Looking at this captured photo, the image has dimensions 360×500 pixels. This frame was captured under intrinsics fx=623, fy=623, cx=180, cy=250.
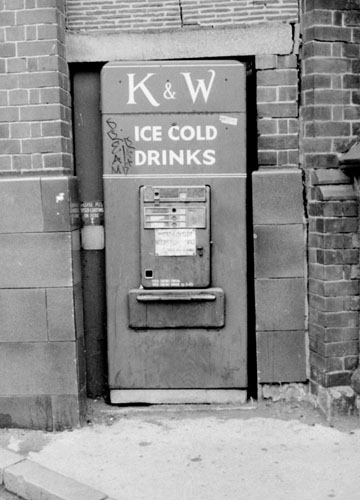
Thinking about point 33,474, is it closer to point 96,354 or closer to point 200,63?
point 96,354

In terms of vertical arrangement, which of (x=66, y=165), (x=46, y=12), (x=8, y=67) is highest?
(x=46, y=12)

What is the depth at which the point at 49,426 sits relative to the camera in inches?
187

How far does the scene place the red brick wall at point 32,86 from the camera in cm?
464

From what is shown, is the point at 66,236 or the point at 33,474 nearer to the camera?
the point at 33,474

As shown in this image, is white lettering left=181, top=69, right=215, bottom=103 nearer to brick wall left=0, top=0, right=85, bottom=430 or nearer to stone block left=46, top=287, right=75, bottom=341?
brick wall left=0, top=0, right=85, bottom=430

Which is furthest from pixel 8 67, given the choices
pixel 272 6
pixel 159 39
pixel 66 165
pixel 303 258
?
pixel 303 258

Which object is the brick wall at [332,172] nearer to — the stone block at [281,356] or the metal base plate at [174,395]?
the stone block at [281,356]

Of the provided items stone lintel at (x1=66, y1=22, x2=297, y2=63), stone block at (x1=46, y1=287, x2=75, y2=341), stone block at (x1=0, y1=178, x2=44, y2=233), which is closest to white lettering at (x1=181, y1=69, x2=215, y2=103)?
stone lintel at (x1=66, y1=22, x2=297, y2=63)

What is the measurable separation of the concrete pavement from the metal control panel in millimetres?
1091

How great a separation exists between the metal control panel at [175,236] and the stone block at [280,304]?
18.2 inches

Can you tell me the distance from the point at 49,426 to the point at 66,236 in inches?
57.5

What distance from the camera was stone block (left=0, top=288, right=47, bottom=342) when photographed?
4734mm

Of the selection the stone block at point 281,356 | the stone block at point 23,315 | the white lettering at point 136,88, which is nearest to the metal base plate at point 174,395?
the stone block at point 281,356

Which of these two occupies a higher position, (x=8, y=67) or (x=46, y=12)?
(x=46, y=12)
